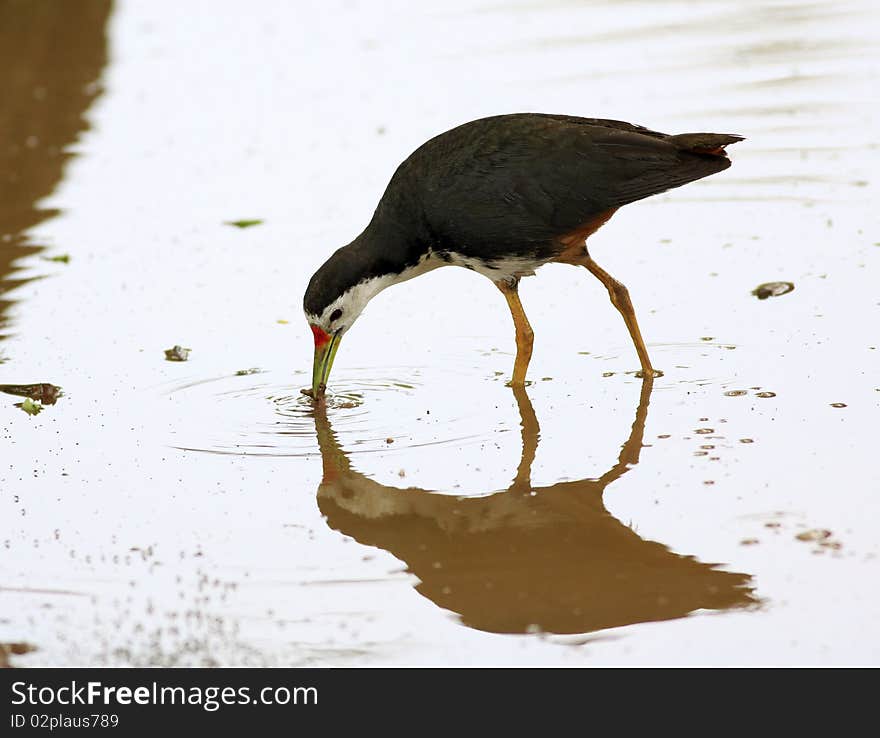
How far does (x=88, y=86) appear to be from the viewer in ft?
51.4

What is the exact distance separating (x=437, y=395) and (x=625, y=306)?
1.20 metres

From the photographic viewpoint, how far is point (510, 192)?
7.45 m

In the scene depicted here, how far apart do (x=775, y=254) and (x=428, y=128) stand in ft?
14.3

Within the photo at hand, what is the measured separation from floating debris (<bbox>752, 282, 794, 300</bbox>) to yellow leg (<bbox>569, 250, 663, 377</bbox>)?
119 cm

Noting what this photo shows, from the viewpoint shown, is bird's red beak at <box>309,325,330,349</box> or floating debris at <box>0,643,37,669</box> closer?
floating debris at <box>0,643,37,669</box>

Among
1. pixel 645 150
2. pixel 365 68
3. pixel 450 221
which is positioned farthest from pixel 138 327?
pixel 365 68

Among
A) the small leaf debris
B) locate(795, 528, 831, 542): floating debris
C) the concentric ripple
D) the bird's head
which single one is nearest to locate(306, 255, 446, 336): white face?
the bird's head

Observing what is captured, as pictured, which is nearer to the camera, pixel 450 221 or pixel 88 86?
pixel 450 221

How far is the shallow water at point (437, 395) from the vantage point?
550 cm

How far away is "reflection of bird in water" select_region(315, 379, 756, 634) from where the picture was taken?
17.8ft

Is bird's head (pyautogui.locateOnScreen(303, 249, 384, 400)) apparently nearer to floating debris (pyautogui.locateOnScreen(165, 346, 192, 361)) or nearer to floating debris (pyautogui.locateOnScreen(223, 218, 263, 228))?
floating debris (pyautogui.locateOnScreen(165, 346, 192, 361))

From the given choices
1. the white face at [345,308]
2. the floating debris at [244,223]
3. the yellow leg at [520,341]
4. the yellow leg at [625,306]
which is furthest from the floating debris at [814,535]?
the floating debris at [244,223]

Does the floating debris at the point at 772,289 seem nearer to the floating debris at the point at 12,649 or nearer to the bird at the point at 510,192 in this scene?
the bird at the point at 510,192
